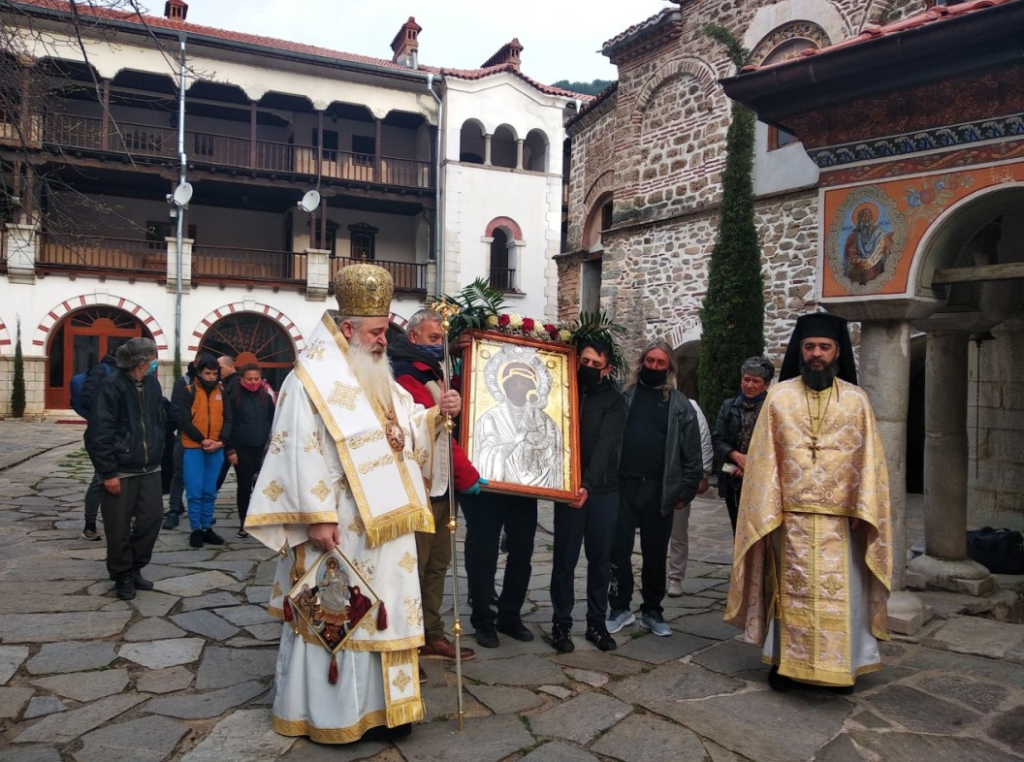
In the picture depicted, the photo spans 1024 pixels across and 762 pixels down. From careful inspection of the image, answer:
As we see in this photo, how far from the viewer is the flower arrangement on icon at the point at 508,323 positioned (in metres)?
4.40

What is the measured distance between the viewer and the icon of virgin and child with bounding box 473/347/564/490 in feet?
14.0

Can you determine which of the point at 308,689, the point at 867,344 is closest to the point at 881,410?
the point at 867,344

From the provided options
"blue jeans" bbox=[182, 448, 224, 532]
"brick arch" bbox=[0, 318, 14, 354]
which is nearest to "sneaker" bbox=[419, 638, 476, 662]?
"blue jeans" bbox=[182, 448, 224, 532]

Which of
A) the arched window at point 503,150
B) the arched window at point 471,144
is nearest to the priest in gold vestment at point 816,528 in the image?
the arched window at point 471,144

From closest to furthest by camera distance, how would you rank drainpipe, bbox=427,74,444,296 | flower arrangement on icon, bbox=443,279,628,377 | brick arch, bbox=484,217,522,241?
flower arrangement on icon, bbox=443,279,628,377 → drainpipe, bbox=427,74,444,296 → brick arch, bbox=484,217,522,241

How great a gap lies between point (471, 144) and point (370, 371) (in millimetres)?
24403

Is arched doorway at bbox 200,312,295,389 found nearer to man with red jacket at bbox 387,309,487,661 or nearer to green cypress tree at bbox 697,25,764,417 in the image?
green cypress tree at bbox 697,25,764,417

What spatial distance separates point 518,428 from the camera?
14.4 feet

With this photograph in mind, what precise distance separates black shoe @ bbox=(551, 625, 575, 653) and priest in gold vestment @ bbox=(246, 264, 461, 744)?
1.36m

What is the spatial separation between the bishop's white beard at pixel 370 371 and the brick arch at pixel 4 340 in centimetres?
2052

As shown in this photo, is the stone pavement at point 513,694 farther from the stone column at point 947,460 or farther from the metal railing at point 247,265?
the metal railing at point 247,265

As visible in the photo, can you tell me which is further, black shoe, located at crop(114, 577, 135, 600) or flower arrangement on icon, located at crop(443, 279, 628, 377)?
black shoe, located at crop(114, 577, 135, 600)

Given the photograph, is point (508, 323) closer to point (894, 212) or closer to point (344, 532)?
point (344, 532)

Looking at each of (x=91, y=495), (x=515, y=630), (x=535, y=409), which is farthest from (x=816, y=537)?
(x=91, y=495)
